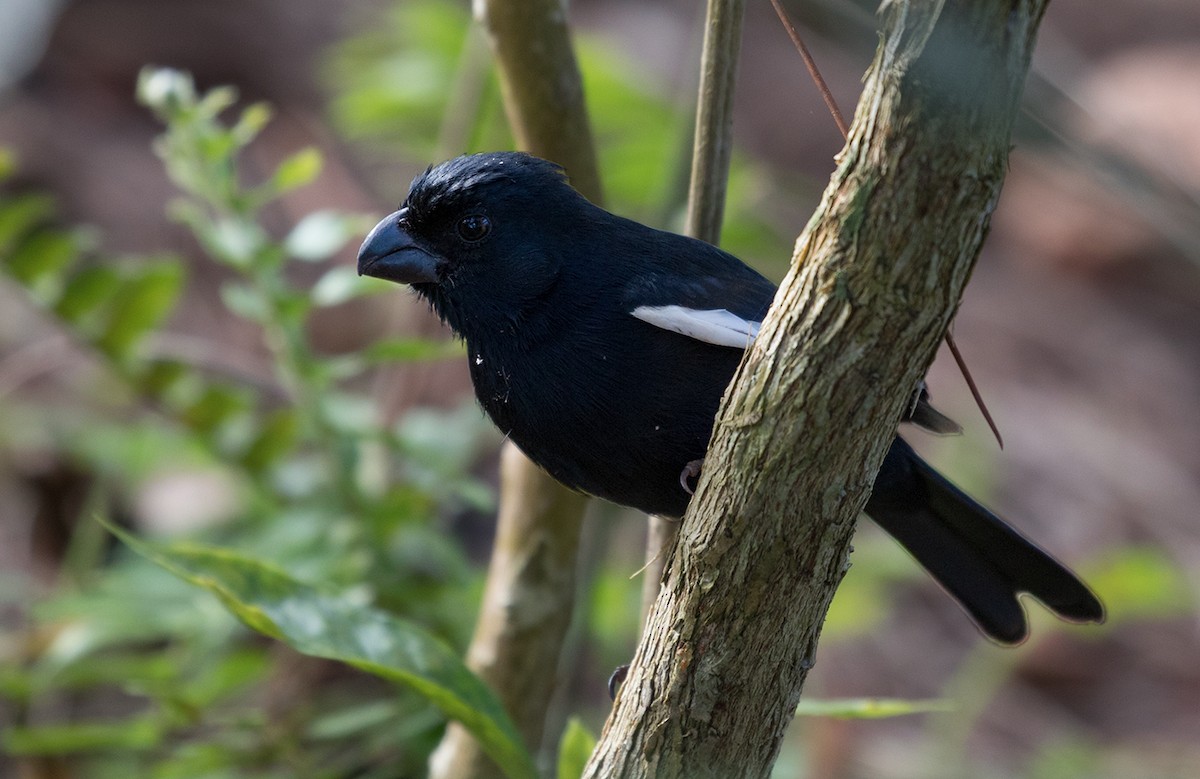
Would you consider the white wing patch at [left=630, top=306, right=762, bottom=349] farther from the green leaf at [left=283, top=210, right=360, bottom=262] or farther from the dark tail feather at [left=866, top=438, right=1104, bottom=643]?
the green leaf at [left=283, top=210, right=360, bottom=262]

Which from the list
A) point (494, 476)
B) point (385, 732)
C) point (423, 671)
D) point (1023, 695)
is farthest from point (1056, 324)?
point (423, 671)

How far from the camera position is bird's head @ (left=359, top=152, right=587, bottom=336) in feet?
9.27

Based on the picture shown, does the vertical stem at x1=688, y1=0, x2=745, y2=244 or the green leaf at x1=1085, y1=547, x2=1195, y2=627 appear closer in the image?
the vertical stem at x1=688, y1=0, x2=745, y2=244

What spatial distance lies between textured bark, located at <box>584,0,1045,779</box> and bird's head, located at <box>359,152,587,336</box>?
3.32 feet

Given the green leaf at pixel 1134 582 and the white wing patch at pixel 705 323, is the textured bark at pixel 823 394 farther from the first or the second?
the green leaf at pixel 1134 582

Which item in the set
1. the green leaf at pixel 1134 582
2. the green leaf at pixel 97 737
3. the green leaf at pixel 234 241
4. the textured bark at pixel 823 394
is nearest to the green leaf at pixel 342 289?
the green leaf at pixel 234 241

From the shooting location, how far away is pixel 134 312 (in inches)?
144

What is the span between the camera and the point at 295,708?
386 centimetres

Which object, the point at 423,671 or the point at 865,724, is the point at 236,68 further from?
the point at 423,671

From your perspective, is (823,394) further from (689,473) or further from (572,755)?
(572,755)

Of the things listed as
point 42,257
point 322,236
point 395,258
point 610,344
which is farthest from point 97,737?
point 610,344

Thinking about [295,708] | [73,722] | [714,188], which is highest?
[714,188]

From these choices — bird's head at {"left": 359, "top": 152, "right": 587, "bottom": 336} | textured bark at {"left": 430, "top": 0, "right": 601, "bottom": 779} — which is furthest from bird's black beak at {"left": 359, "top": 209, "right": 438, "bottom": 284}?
textured bark at {"left": 430, "top": 0, "right": 601, "bottom": 779}

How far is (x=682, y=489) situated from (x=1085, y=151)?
1.12 metres
